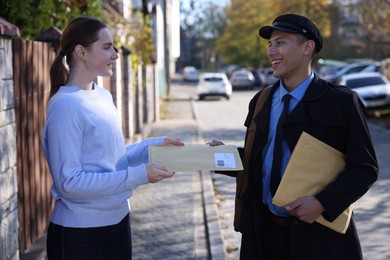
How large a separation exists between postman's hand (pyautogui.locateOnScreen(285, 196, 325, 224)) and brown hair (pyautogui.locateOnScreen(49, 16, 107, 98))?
1218 millimetres

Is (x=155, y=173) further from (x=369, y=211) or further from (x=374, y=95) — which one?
(x=374, y=95)

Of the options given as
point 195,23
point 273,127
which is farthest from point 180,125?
point 195,23

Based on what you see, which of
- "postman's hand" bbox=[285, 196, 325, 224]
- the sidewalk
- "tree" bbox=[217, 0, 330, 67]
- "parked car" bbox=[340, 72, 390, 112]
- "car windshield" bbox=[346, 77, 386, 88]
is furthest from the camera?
"tree" bbox=[217, 0, 330, 67]

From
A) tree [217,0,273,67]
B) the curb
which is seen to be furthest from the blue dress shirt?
tree [217,0,273,67]

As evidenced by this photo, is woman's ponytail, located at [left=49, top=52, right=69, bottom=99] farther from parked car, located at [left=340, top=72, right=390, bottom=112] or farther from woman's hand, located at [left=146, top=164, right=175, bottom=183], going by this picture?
parked car, located at [left=340, top=72, right=390, bottom=112]

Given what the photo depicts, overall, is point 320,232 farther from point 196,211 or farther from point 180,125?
point 180,125

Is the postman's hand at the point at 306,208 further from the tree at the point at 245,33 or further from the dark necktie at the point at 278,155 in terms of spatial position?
the tree at the point at 245,33

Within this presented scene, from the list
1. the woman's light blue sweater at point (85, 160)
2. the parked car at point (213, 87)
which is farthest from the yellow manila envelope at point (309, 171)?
the parked car at point (213, 87)

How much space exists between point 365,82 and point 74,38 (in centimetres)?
2112

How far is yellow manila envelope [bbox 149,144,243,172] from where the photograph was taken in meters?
3.02

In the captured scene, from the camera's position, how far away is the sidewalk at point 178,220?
648 centimetres

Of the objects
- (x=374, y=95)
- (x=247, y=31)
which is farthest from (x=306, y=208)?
(x=247, y=31)

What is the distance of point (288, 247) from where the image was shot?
322cm

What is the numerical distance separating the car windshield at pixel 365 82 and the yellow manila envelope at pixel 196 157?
66.9 feet
